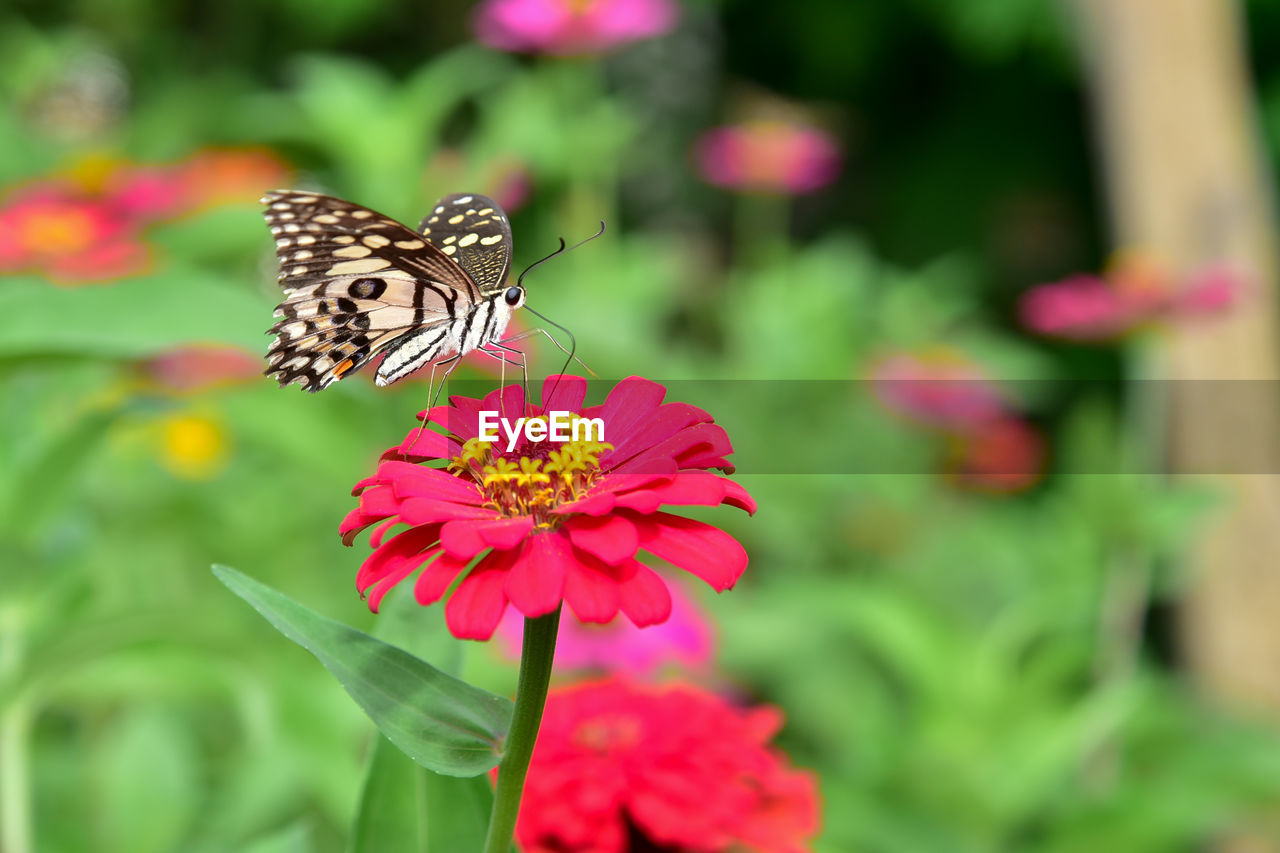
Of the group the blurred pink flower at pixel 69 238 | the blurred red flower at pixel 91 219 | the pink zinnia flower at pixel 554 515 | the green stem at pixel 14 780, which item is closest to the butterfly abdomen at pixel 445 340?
the pink zinnia flower at pixel 554 515

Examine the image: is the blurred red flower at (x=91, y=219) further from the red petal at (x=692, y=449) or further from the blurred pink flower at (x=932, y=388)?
the blurred pink flower at (x=932, y=388)

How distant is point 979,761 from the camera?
3.37 feet

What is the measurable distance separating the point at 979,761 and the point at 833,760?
0.45m

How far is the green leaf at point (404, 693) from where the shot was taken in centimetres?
36

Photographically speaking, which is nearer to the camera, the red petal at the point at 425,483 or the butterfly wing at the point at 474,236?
the red petal at the point at 425,483

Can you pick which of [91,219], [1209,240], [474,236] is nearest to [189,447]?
[91,219]

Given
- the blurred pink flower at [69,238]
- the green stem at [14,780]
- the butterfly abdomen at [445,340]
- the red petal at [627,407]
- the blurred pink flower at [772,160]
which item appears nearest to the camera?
the red petal at [627,407]

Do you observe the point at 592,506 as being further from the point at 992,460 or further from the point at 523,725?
the point at 992,460

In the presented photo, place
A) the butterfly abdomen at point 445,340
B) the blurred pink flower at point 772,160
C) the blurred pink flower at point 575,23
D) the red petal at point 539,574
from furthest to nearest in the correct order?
the blurred pink flower at point 772,160
the blurred pink flower at point 575,23
the butterfly abdomen at point 445,340
the red petal at point 539,574

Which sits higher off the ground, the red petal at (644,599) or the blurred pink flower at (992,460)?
the red petal at (644,599)

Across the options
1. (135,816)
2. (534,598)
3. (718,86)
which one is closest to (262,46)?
(718,86)

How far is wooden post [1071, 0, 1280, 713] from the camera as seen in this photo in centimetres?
176

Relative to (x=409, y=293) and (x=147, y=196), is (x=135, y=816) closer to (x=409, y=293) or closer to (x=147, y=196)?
(x=409, y=293)

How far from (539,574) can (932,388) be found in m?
1.54
